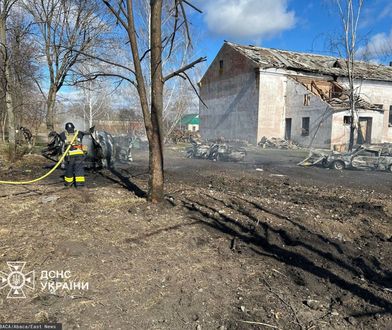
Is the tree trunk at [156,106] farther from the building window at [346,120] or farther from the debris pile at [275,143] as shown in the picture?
the building window at [346,120]

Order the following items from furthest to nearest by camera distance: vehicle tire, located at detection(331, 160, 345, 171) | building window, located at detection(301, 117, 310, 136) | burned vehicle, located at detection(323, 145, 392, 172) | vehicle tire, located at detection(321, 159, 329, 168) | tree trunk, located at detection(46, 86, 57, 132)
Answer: building window, located at detection(301, 117, 310, 136) → tree trunk, located at detection(46, 86, 57, 132) → vehicle tire, located at detection(321, 159, 329, 168) → vehicle tire, located at detection(331, 160, 345, 171) → burned vehicle, located at detection(323, 145, 392, 172)

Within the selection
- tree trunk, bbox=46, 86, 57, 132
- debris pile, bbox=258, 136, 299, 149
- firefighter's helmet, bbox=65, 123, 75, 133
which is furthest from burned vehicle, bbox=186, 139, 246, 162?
firefighter's helmet, bbox=65, 123, 75, 133

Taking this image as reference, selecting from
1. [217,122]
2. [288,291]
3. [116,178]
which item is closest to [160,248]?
[288,291]

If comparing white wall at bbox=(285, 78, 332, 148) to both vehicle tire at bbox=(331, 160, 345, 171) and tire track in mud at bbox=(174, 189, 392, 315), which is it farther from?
tire track in mud at bbox=(174, 189, 392, 315)

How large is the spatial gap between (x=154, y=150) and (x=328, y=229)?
330 cm

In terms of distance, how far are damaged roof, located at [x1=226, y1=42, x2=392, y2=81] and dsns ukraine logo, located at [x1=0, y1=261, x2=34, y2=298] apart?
25.0 meters

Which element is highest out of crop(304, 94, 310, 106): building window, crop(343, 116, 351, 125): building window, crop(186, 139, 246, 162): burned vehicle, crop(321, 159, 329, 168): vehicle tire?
crop(304, 94, 310, 106): building window

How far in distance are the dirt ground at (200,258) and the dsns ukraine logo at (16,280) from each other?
2.7 inches

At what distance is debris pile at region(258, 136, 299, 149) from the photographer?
25.5m

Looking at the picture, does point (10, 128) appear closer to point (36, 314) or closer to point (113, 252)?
point (113, 252)

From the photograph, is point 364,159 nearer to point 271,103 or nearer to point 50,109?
point 271,103

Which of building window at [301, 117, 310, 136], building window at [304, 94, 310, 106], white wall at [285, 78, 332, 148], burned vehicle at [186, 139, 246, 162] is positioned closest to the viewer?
burned vehicle at [186, 139, 246, 162]

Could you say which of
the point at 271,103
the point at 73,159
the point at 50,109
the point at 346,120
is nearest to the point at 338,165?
the point at 73,159

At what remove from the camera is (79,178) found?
311 inches
